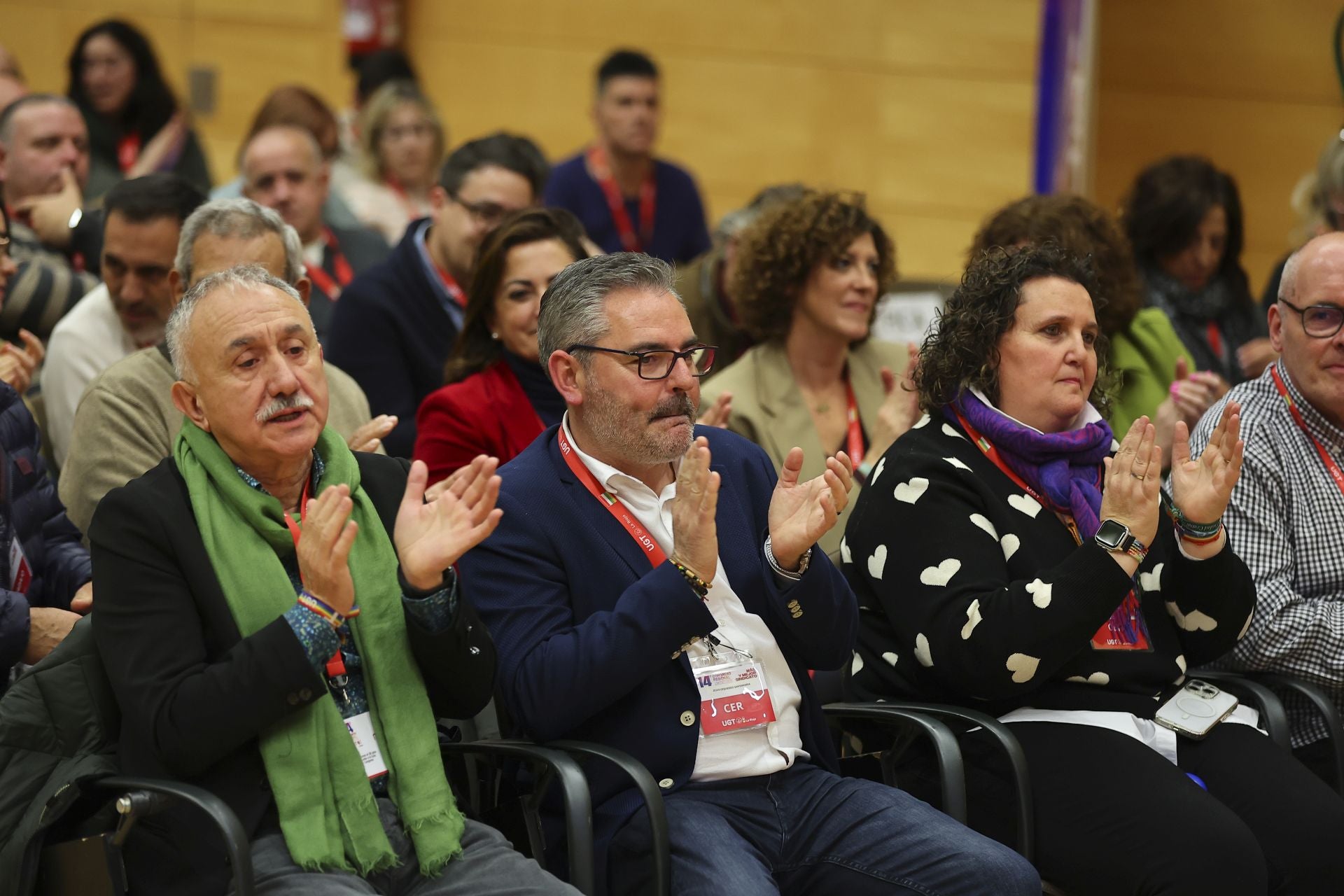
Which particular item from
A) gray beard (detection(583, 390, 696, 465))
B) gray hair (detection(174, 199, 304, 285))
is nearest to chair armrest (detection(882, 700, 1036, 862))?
gray beard (detection(583, 390, 696, 465))

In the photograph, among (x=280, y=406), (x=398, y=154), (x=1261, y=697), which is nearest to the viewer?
(x=280, y=406)

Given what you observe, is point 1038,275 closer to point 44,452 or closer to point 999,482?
point 999,482

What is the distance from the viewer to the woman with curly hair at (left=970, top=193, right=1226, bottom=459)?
12.6 ft

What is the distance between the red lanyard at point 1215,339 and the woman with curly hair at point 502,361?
2092mm

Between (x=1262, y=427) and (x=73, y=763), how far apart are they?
244cm

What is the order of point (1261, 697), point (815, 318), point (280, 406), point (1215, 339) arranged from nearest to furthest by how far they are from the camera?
point (280, 406) → point (1261, 697) → point (815, 318) → point (1215, 339)

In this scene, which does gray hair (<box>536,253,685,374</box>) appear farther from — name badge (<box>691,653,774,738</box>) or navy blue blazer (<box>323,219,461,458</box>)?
navy blue blazer (<box>323,219,461,458</box>)

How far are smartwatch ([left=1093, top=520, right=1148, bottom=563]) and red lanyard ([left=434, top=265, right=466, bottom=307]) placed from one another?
6.81 ft

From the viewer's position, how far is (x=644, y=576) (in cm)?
251

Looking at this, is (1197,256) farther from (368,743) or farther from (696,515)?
(368,743)

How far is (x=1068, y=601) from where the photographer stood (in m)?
2.64

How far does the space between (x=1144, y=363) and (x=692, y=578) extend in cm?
218

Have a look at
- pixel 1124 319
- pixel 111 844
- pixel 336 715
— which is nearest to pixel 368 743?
pixel 336 715

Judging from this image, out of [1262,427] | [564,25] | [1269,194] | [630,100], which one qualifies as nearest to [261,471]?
[1262,427]
